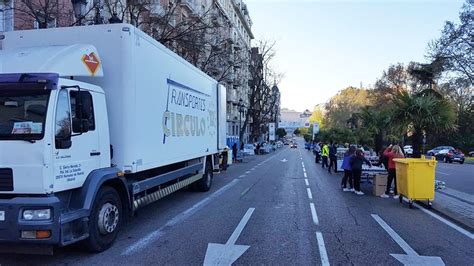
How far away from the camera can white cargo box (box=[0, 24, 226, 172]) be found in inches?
295

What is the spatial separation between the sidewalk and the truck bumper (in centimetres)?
794

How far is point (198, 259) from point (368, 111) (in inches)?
1020

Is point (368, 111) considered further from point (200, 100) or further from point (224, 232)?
point (224, 232)

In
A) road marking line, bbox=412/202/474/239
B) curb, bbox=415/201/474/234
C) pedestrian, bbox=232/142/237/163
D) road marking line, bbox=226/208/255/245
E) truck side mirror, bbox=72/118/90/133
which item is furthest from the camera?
pedestrian, bbox=232/142/237/163

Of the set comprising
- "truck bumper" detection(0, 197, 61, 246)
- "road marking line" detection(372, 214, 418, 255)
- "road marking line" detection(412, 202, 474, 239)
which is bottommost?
"road marking line" detection(412, 202, 474, 239)

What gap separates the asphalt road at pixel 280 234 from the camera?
21.8 feet

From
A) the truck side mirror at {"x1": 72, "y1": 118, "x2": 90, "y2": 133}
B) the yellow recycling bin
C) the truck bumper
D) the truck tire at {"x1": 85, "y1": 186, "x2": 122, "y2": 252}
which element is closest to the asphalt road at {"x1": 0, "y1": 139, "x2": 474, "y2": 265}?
the truck tire at {"x1": 85, "y1": 186, "x2": 122, "y2": 252}

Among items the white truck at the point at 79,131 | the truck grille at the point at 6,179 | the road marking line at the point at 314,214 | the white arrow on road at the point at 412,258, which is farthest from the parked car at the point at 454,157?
the truck grille at the point at 6,179

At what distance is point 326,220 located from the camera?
9836 millimetres

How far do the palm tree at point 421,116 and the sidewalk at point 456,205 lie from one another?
1.73 metres

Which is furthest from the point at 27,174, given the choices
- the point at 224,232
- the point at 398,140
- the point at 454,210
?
the point at 398,140

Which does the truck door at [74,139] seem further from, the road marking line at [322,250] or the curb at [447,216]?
the curb at [447,216]

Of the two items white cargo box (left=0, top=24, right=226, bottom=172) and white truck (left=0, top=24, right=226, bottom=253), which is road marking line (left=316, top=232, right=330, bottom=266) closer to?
white truck (left=0, top=24, right=226, bottom=253)

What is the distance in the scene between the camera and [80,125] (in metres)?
6.33
